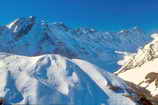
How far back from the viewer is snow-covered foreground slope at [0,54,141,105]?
2356 cm

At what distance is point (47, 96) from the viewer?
23.8m

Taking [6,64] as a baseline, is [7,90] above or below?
below

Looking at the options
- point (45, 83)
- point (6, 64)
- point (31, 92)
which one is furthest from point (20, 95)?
point (6, 64)

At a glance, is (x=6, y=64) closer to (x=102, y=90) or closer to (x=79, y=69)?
(x=79, y=69)

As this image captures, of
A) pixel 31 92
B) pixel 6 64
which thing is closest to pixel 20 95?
pixel 31 92

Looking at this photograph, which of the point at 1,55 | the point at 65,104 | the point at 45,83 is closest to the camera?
the point at 65,104

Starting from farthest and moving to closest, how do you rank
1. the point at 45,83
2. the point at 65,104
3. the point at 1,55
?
1. the point at 1,55
2. the point at 45,83
3. the point at 65,104

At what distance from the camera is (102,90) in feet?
83.6

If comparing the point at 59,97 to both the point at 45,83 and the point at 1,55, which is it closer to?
the point at 45,83

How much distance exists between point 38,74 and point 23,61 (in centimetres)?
271

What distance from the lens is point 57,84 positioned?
25.2 m

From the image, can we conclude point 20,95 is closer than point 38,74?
Yes

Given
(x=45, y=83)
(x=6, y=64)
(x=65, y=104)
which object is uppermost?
(x=6, y=64)

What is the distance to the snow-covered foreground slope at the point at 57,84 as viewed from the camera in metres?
23.6
